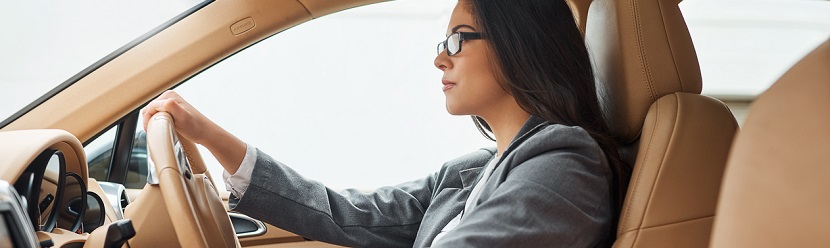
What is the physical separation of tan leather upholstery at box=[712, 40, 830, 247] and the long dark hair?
2.56ft

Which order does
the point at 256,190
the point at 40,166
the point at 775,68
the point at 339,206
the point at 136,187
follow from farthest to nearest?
the point at 775,68 → the point at 136,187 → the point at 339,206 → the point at 256,190 → the point at 40,166

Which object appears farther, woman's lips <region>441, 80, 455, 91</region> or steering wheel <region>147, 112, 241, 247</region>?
woman's lips <region>441, 80, 455, 91</region>

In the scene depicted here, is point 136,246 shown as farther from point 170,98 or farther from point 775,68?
point 775,68

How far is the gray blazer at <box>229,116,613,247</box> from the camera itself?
4.30 ft

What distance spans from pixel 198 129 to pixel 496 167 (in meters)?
0.50

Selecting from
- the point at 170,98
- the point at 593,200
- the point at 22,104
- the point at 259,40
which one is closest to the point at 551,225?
the point at 593,200

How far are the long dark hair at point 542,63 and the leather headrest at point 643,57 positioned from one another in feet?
0.16

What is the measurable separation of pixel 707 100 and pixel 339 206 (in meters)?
0.77

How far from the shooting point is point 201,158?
158 centimetres

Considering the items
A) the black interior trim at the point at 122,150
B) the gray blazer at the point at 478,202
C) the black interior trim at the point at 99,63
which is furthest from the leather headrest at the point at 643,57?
the black interior trim at the point at 122,150

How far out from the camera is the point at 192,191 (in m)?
1.33


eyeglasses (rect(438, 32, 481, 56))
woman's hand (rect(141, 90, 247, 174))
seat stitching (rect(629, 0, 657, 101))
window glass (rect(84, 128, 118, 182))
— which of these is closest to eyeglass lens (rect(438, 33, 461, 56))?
eyeglasses (rect(438, 32, 481, 56))

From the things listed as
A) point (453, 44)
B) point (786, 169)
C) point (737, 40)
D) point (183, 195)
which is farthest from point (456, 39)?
point (737, 40)

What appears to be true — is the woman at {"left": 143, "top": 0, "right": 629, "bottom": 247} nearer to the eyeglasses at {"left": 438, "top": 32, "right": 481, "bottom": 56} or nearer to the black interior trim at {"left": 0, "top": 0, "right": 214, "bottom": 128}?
the eyeglasses at {"left": 438, "top": 32, "right": 481, "bottom": 56}
